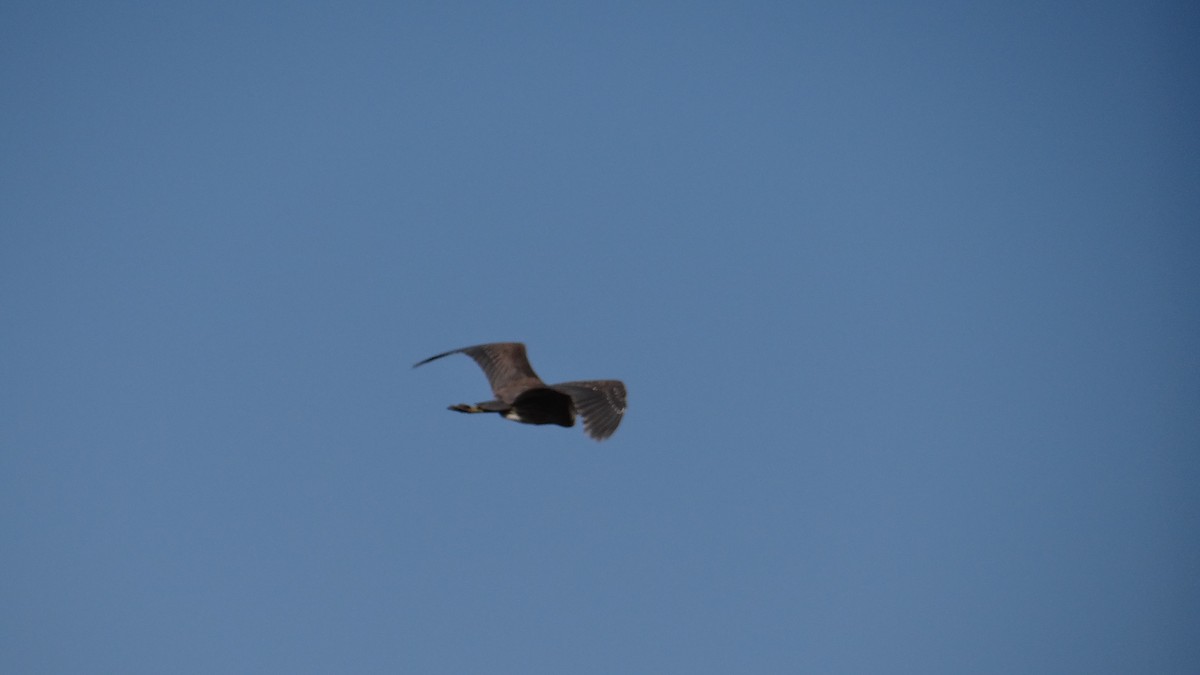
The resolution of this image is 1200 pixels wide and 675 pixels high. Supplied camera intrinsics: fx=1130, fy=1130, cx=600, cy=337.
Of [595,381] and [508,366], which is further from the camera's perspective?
→ [508,366]

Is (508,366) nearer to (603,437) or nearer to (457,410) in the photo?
A: (457,410)

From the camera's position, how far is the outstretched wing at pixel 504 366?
21.7 meters

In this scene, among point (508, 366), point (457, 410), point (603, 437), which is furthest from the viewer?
point (508, 366)

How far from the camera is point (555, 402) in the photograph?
1948 cm

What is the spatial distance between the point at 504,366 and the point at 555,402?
3.18 metres

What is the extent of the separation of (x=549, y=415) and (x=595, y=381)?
115 cm

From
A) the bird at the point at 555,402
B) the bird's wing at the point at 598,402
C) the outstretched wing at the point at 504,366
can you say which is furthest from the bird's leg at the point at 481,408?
the outstretched wing at the point at 504,366

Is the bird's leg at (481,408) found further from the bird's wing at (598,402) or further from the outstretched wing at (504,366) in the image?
the outstretched wing at (504,366)

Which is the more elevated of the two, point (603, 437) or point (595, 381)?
point (595, 381)

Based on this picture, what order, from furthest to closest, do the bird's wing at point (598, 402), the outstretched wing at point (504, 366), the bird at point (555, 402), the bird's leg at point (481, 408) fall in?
the outstretched wing at point (504, 366) → the bird's leg at point (481, 408) → the bird at point (555, 402) → the bird's wing at point (598, 402)

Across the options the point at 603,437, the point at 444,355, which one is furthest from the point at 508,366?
the point at 603,437

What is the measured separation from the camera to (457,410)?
19.9 meters

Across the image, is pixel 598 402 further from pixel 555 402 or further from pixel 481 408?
pixel 481 408

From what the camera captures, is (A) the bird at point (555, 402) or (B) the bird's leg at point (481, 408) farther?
(B) the bird's leg at point (481, 408)
